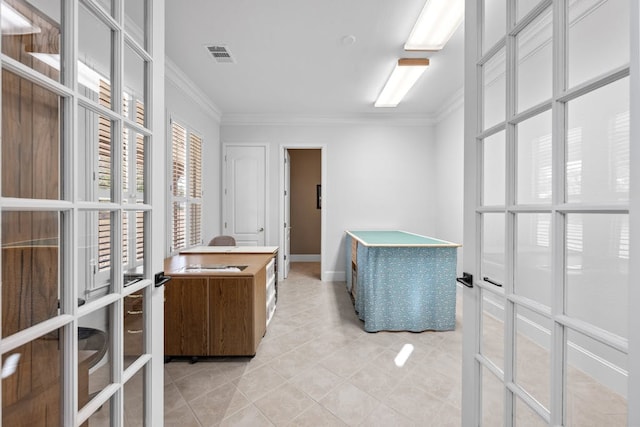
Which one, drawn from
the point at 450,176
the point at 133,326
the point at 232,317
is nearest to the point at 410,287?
the point at 232,317

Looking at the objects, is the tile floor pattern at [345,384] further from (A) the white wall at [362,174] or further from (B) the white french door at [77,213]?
(A) the white wall at [362,174]

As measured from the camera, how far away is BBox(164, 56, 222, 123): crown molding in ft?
10.1

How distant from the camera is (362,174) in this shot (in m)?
4.89

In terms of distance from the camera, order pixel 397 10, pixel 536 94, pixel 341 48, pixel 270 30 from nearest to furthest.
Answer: pixel 536 94, pixel 397 10, pixel 270 30, pixel 341 48

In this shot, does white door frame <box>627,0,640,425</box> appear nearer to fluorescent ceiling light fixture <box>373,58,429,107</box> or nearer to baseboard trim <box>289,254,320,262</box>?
fluorescent ceiling light fixture <box>373,58,429,107</box>

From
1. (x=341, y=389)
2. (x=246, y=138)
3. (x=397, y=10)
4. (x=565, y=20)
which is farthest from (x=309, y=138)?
(x=565, y=20)

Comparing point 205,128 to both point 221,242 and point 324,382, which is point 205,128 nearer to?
point 221,242

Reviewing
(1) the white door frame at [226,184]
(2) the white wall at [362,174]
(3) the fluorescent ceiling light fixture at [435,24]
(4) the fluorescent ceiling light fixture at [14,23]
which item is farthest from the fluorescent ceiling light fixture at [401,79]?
(4) the fluorescent ceiling light fixture at [14,23]

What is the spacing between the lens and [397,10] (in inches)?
88.0

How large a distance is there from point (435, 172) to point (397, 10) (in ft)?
10.2

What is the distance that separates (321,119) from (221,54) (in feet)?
7.06

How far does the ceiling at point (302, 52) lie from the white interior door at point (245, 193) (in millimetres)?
836

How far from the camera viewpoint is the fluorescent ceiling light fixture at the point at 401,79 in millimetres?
2916

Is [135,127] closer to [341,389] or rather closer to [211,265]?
[211,265]
